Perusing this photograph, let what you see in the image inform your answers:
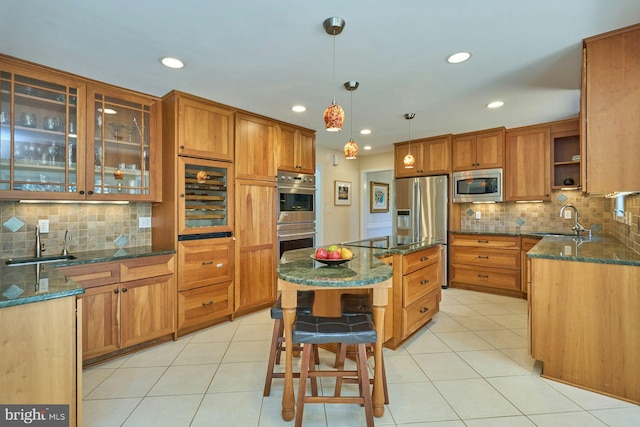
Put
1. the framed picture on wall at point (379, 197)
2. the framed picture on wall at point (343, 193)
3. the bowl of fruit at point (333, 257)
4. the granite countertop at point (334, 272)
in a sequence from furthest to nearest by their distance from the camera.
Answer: the framed picture on wall at point (379, 197)
the framed picture on wall at point (343, 193)
the bowl of fruit at point (333, 257)
the granite countertop at point (334, 272)

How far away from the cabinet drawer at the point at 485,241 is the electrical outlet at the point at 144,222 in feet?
13.1

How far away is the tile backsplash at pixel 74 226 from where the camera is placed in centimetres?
231

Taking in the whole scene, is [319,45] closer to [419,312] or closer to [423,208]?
[419,312]

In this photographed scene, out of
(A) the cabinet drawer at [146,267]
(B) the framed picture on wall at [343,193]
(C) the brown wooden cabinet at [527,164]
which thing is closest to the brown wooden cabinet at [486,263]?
(C) the brown wooden cabinet at [527,164]

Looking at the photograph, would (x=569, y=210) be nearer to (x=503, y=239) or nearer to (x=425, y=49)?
(x=503, y=239)

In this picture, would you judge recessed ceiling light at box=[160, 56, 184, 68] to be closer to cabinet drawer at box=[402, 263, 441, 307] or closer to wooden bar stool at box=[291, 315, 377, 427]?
wooden bar stool at box=[291, 315, 377, 427]

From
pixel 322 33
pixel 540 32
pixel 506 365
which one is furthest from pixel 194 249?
pixel 540 32

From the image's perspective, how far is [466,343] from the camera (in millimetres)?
2662

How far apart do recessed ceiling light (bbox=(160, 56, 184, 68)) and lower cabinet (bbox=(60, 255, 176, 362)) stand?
1.57m

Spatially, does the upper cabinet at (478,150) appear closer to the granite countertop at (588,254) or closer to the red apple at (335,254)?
the granite countertop at (588,254)

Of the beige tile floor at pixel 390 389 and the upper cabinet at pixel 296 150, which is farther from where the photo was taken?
the upper cabinet at pixel 296 150

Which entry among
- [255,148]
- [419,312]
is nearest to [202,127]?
[255,148]

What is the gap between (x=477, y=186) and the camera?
4301 millimetres

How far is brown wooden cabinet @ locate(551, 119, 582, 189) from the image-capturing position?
3.84m
